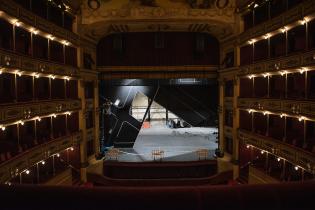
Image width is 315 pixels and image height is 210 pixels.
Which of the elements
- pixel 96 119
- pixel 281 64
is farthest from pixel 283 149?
pixel 96 119

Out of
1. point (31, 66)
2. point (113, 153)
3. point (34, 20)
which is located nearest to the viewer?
point (31, 66)

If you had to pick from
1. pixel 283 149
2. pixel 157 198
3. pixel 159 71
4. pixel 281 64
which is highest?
pixel 159 71

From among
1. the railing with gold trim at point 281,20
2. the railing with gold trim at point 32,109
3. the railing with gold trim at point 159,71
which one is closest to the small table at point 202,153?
the railing with gold trim at point 159,71

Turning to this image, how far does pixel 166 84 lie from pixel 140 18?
674 cm

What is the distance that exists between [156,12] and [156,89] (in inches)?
312

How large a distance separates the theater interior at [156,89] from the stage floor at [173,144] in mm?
149

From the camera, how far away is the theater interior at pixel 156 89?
1302cm

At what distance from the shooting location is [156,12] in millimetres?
18516

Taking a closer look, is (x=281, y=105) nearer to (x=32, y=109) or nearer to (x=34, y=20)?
(x=32, y=109)

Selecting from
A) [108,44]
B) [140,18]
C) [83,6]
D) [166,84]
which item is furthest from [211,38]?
[83,6]

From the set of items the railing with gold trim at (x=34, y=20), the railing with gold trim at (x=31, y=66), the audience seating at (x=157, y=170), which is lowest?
the audience seating at (x=157, y=170)

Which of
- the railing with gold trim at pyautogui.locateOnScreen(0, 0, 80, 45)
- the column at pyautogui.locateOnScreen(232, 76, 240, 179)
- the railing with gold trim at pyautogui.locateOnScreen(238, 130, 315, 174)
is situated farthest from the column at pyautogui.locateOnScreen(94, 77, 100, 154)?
the railing with gold trim at pyautogui.locateOnScreen(238, 130, 315, 174)

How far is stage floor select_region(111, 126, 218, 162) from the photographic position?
65.8 feet

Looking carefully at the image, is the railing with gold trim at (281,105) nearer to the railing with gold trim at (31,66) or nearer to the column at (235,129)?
the column at (235,129)
